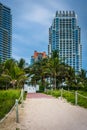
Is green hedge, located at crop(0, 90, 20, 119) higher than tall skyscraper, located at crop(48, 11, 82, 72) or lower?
lower

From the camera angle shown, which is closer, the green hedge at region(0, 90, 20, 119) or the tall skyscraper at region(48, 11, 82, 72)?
the green hedge at region(0, 90, 20, 119)

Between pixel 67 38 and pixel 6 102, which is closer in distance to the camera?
pixel 6 102

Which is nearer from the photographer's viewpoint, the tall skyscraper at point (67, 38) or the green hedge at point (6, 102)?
the green hedge at point (6, 102)

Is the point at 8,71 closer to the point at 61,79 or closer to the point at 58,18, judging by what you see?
the point at 61,79

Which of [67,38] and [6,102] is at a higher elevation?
[67,38]

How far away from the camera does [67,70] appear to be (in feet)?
206

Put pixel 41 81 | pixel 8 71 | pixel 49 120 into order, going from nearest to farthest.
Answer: pixel 49 120, pixel 8 71, pixel 41 81

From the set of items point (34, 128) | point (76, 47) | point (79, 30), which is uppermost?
point (79, 30)

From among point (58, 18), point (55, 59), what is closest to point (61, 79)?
point (55, 59)

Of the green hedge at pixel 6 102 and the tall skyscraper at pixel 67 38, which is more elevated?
the tall skyscraper at pixel 67 38

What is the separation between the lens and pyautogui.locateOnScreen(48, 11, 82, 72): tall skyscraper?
590ft

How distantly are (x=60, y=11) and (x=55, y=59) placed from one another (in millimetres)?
138297

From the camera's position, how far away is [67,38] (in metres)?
192

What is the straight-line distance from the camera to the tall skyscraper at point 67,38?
180 meters
